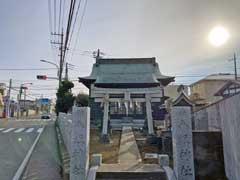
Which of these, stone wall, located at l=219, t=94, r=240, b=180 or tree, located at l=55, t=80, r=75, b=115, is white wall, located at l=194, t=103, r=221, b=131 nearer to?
stone wall, located at l=219, t=94, r=240, b=180

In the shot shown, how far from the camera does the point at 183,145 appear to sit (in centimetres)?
440

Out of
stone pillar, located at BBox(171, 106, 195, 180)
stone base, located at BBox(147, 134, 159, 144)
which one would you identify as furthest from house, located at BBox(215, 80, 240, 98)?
stone pillar, located at BBox(171, 106, 195, 180)

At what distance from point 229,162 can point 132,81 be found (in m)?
10.8

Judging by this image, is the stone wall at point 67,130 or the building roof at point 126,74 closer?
the stone wall at point 67,130

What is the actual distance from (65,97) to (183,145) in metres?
17.5

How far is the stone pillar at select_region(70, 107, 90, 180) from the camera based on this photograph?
4.52m

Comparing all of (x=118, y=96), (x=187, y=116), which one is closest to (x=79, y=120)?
(x=187, y=116)

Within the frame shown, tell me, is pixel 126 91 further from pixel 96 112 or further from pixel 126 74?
pixel 96 112

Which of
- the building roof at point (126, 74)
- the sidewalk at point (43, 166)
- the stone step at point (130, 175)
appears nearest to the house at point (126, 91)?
the building roof at point (126, 74)

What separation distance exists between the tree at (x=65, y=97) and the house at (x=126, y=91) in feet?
12.1

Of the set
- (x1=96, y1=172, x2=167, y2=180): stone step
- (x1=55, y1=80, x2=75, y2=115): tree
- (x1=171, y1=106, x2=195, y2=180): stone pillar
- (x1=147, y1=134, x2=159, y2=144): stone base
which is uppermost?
(x1=55, y1=80, x2=75, y2=115): tree

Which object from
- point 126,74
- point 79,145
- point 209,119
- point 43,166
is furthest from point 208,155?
point 126,74

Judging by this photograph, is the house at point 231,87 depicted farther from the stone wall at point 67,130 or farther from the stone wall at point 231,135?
the stone wall at point 231,135

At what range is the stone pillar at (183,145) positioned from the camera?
432 centimetres
